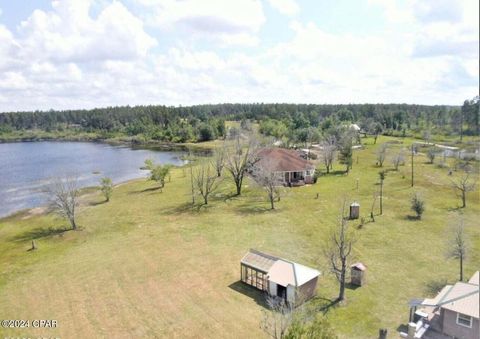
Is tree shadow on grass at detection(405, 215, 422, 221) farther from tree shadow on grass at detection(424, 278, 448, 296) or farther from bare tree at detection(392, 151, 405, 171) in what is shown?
bare tree at detection(392, 151, 405, 171)

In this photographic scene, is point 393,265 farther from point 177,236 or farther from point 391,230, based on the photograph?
point 177,236

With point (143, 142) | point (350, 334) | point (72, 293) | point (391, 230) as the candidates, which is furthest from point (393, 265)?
point (143, 142)

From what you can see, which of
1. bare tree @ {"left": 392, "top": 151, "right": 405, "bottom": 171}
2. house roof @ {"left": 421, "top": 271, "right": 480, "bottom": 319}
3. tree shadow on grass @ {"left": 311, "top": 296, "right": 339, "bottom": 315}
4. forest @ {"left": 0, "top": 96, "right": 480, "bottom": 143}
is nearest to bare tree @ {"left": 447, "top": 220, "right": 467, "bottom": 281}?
house roof @ {"left": 421, "top": 271, "right": 480, "bottom": 319}

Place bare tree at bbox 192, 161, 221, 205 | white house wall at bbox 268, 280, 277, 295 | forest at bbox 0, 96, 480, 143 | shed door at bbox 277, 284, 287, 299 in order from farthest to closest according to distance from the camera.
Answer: forest at bbox 0, 96, 480, 143 < bare tree at bbox 192, 161, 221, 205 < white house wall at bbox 268, 280, 277, 295 < shed door at bbox 277, 284, 287, 299

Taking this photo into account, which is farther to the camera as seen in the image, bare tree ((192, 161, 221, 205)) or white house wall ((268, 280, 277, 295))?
bare tree ((192, 161, 221, 205))

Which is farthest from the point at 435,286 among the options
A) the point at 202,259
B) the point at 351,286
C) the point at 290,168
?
the point at 290,168

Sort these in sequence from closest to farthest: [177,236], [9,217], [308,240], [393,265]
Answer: [393,265] < [308,240] < [177,236] < [9,217]
